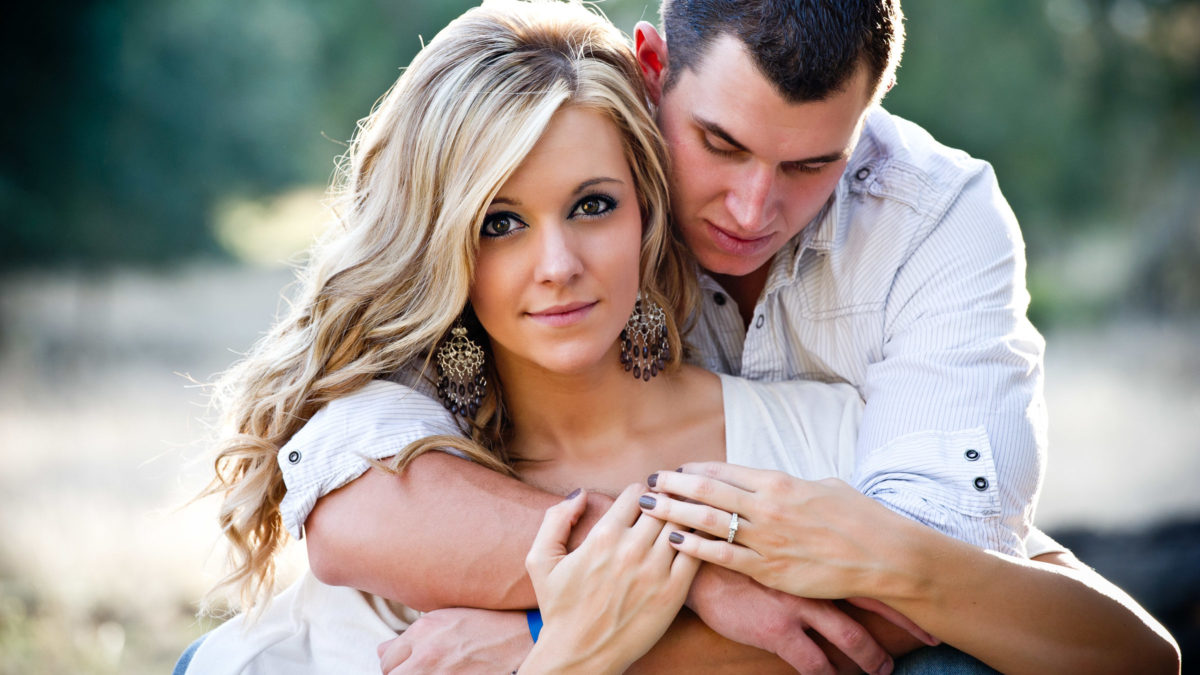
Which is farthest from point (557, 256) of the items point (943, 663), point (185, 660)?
point (185, 660)

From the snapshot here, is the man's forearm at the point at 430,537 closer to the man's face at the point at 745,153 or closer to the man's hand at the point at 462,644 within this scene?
the man's hand at the point at 462,644

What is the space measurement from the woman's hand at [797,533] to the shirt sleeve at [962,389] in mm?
195

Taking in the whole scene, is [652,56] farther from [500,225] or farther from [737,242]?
[500,225]

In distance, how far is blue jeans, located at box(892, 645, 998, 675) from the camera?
82.7 inches

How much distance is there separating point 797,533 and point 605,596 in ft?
1.29

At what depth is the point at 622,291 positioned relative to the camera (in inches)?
95.3

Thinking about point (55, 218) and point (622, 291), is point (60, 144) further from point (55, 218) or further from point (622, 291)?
point (622, 291)

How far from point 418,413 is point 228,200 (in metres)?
6.72

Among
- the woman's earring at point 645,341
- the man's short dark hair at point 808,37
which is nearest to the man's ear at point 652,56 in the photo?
the man's short dark hair at point 808,37

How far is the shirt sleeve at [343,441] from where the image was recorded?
225 centimetres

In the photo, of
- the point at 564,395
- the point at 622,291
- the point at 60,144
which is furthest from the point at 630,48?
the point at 60,144

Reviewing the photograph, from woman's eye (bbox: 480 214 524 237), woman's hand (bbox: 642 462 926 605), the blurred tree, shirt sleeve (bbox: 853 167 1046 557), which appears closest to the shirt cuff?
shirt sleeve (bbox: 853 167 1046 557)

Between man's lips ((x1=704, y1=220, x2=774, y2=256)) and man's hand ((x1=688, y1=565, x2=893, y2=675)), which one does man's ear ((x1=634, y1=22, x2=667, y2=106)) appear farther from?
man's hand ((x1=688, y1=565, x2=893, y2=675))

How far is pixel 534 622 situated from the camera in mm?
2211
